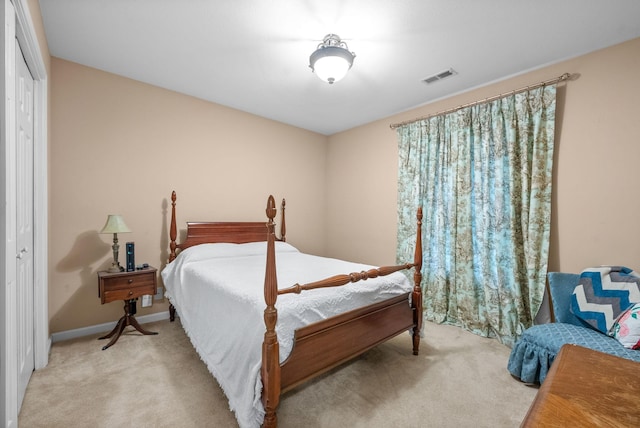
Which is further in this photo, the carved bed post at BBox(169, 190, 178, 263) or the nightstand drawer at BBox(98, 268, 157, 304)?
the carved bed post at BBox(169, 190, 178, 263)

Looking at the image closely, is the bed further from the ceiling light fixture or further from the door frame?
the ceiling light fixture

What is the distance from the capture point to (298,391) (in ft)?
→ 6.66

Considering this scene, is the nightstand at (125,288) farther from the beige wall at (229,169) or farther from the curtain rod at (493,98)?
the curtain rod at (493,98)

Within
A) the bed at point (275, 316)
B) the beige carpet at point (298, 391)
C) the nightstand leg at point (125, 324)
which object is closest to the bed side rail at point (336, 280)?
the bed at point (275, 316)

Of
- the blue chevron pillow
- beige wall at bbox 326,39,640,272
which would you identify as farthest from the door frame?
beige wall at bbox 326,39,640,272

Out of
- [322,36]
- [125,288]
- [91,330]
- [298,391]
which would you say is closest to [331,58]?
[322,36]

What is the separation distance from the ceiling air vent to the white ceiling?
7cm

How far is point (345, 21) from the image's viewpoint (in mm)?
2170

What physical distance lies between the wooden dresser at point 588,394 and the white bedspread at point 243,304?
4.09 ft

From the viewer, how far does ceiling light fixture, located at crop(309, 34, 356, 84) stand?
2248 millimetres

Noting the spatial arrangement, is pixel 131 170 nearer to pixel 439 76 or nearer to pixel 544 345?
pixel 439 76

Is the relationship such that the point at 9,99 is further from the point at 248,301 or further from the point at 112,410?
the point at 112,410

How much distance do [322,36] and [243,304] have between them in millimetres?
2125

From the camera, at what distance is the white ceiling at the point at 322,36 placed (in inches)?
80.5
